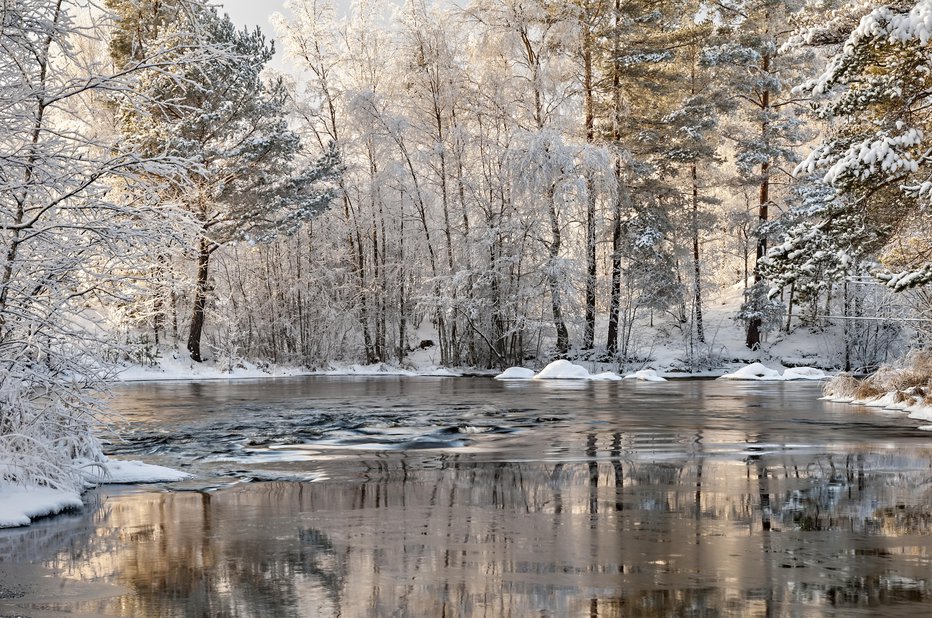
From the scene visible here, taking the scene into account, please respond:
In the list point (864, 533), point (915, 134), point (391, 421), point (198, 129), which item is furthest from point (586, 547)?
point (198, 129)

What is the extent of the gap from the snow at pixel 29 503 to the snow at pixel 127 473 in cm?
106

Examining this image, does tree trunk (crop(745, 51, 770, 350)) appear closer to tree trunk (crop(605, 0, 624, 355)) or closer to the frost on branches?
tree trunk (crop(605, 0, 624, 355))

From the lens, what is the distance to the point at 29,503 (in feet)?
27.3

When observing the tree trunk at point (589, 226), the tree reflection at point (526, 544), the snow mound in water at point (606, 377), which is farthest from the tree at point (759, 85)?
the tree reflection at point (526, 544)

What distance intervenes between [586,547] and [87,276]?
5.24m

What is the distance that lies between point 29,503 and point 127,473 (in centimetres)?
203

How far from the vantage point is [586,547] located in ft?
21.5

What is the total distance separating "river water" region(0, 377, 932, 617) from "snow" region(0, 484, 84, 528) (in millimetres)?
213

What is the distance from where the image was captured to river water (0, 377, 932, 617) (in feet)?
17.3

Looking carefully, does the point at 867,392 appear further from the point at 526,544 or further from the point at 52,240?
the point at 52,240

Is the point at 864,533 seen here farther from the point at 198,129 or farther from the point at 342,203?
the point at 342,203

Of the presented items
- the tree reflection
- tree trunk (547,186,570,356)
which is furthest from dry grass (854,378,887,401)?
tree trunk (547,186,570,356)

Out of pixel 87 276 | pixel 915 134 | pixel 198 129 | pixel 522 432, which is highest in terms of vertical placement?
pixel 198 129

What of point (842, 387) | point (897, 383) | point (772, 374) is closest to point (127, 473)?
point (897, 383)
